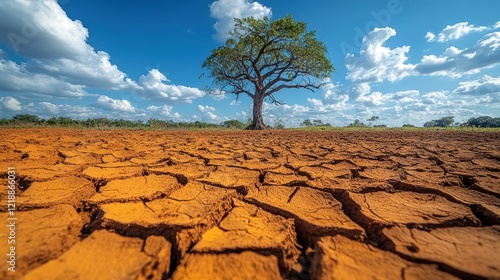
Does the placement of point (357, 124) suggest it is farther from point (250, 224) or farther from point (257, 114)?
point (250, 224)

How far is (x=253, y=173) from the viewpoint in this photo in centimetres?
213

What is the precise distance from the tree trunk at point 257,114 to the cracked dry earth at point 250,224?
11208 millimetres

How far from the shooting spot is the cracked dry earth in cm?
81

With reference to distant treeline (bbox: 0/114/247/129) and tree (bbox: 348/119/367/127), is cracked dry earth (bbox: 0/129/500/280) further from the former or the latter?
tree (bbox: 348/119/367/127)

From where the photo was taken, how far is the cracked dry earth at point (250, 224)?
0.81 m

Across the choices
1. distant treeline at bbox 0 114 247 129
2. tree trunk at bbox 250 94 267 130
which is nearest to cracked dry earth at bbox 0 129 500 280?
distant treeline at bbox 0 114 247 129

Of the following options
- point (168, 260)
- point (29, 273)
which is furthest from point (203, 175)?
point (29, 273)

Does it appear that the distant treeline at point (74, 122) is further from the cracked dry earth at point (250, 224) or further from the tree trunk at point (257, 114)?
the cracked dry earth at point (250, 224)

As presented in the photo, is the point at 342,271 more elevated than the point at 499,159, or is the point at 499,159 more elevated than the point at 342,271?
the point at 499,159

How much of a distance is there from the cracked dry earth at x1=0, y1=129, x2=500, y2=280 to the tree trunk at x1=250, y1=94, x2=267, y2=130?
441 inches

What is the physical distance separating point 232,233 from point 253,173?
1111 millimetres

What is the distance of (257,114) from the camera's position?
531 inches

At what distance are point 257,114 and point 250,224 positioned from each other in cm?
1252

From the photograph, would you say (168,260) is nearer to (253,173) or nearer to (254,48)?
(253,173)
